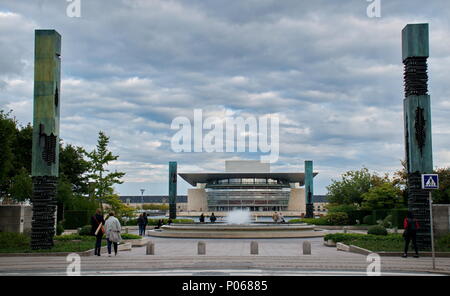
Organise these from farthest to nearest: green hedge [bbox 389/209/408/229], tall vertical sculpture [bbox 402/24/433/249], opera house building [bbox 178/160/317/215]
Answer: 1. opera house building [bbox 178/160/317/215]
2. green hedge [bbox 389/209/408/229]
3. tall vertical sculpture [bbox 402/24/433/249]

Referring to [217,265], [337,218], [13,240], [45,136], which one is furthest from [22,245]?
[337,218]

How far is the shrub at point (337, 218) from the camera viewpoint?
171ft

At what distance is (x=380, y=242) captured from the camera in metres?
24.3

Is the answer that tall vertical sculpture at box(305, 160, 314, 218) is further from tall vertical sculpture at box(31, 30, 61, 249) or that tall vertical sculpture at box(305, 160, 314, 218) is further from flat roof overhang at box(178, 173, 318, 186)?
tall vertical sculpture at box(31, 30, 61, 249)

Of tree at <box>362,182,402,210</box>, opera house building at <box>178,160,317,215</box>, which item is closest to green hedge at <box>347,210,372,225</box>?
tree at <box>362,182,402,210</box>

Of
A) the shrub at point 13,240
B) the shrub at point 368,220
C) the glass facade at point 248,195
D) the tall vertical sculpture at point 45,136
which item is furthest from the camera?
the glass facade at point 248,195

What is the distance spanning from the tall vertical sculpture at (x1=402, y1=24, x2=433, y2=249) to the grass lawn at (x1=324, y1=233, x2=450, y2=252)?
2.99 ft

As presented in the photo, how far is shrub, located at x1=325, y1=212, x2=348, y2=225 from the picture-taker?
52.2 m

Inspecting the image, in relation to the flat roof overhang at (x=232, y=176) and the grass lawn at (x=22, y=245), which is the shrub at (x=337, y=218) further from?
the flat roof overhang at (x=232, y=176)

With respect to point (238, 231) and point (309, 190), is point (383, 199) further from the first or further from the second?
point (238, 231)

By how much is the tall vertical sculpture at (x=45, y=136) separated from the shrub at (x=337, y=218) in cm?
3667

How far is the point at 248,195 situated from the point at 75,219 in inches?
3229

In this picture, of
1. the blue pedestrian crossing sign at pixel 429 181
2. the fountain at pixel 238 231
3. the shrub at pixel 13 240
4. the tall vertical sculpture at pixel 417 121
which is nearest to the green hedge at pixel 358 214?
the fountain at pixel 238 231

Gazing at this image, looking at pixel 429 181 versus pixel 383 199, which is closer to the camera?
pixel 429 181
